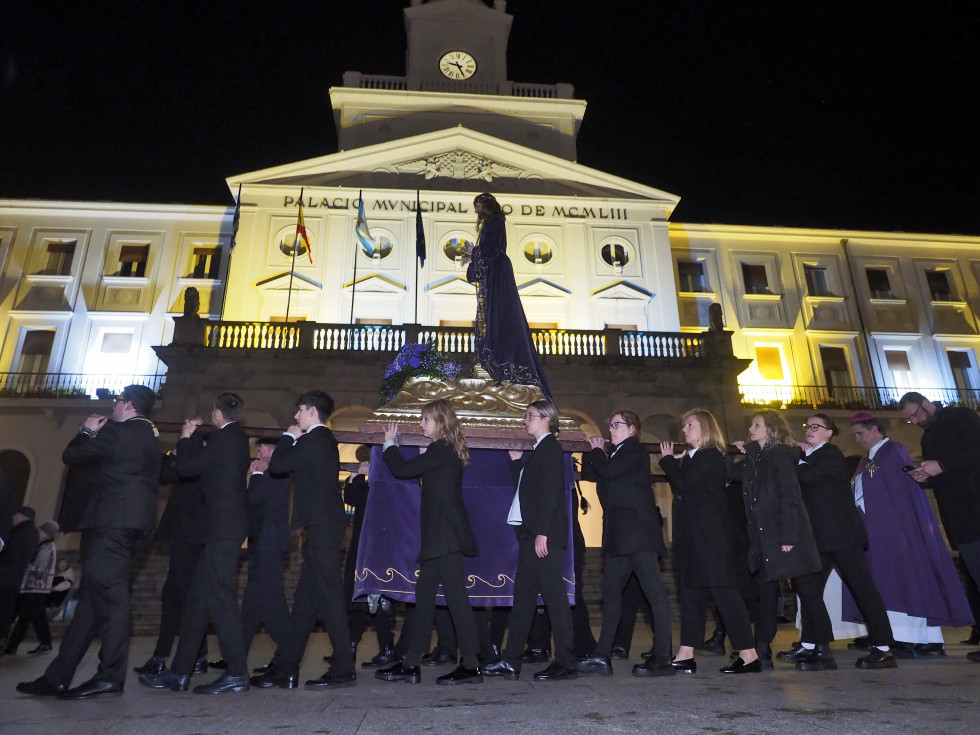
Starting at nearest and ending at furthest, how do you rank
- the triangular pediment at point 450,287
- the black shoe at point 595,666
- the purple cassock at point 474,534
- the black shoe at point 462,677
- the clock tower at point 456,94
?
the black shoe at point 462,677
the black shoe at point 595,666
the purple cassock at point 474,534
the triangular pediment at point 450,287
the clock tower at point 456,94

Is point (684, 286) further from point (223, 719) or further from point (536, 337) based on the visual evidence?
point (223, 719)

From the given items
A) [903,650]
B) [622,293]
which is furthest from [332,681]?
[622,293]

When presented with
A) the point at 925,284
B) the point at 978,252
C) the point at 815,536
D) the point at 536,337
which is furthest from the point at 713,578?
the point at 978,252

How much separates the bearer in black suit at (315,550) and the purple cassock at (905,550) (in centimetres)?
511

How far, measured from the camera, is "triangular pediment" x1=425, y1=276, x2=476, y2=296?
82.3ft

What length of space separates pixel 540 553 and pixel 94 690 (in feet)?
10.1

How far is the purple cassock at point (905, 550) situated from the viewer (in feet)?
21.1

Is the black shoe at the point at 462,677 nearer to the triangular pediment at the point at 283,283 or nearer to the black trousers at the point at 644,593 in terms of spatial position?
the black trousers at the point at 644,593

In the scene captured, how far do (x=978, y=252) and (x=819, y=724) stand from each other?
3461 cm

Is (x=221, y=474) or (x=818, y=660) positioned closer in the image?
(x=221, y=474)

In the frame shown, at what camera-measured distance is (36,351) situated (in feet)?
83.5

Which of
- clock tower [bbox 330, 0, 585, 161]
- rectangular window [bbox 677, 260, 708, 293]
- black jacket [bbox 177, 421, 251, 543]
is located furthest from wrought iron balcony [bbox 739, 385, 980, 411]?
black jacket [bbox 177, 421, 251, 543]

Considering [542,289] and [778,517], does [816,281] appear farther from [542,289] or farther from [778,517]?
[778,517]

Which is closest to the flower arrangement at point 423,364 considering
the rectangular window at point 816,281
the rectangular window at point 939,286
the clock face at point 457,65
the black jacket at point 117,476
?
the black jacket at point 117,476
